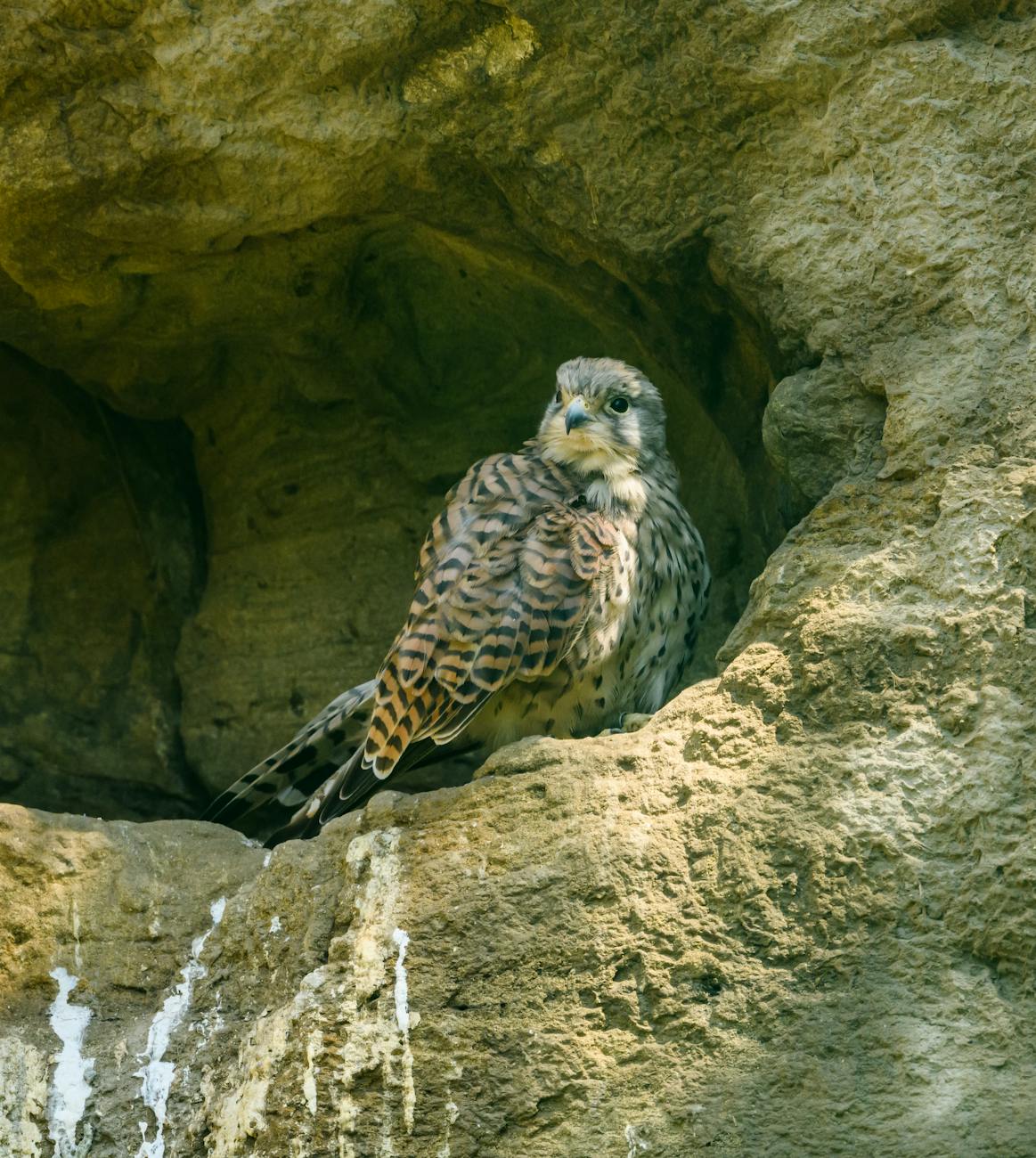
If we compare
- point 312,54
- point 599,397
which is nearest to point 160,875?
point 599,397

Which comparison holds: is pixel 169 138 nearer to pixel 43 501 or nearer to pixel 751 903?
pixel 43 501

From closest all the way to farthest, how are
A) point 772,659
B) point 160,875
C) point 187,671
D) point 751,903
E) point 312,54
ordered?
point 751,903 < point 772,659 < point 160,875 < point 312,54 < point 187,671

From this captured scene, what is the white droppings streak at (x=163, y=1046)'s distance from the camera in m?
3.23

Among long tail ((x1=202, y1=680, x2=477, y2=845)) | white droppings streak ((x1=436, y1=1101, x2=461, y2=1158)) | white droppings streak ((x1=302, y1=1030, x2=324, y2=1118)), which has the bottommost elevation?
white droppings streak ((x1=436, y1=1101, x2=461, y2=1158))

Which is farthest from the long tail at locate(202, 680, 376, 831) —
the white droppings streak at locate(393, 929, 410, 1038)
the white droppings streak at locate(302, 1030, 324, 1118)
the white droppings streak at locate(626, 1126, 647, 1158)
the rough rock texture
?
the white droppings streak at locate(626, 1126, 647, 1158)

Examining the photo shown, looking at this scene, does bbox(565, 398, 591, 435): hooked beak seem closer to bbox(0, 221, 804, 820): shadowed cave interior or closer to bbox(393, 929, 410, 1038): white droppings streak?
bbox(0, 221, 804, 820): shadowed cave interior

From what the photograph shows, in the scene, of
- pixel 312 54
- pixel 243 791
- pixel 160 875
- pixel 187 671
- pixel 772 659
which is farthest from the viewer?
pixel 187 671

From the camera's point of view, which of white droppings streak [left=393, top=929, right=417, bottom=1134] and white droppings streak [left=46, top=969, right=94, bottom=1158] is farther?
white droppings streak [left=46, top=969, right=94, bottom=1158]

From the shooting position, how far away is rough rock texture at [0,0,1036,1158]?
2.99 m

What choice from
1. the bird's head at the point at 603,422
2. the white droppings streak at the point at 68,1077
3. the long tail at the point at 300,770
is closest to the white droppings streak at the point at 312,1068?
the white droppings streak at the point at 68,1077

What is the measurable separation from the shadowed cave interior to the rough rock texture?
22mm

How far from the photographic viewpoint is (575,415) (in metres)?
4.39

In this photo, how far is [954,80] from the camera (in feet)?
12.6

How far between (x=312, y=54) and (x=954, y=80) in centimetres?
163
